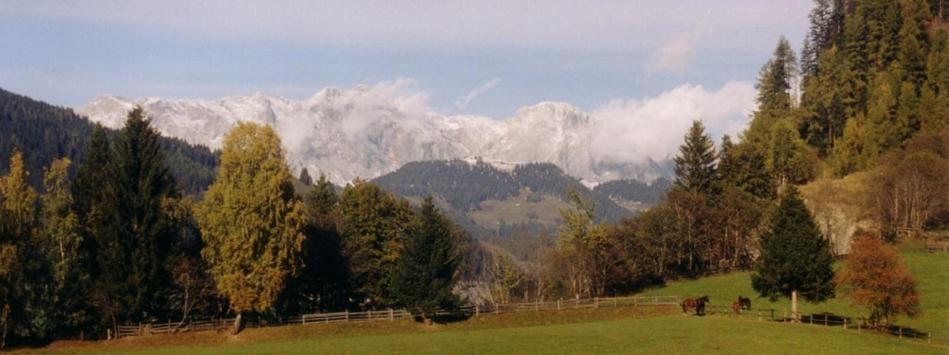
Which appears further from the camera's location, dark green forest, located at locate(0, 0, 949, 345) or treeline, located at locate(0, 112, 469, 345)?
dark green forest, located at locate(0, 0, 949, 345)

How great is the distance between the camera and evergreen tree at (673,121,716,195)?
11175 centimetres

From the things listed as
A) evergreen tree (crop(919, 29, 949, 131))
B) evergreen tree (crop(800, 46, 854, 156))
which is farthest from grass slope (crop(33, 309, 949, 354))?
evergreen tree (crop(800, 46, 854, 156))

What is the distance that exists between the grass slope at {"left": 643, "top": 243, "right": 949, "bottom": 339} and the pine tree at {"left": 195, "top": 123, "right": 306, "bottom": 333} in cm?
3970

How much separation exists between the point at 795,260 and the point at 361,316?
37.0 metres

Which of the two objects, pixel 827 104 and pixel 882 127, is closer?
pixel 882 127

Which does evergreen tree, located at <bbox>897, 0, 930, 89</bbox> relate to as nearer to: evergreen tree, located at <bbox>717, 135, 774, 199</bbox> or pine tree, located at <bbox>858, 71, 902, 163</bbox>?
pine tree, located at <bbox>858, 71, 902, 163</bbox>

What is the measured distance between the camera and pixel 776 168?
112 m

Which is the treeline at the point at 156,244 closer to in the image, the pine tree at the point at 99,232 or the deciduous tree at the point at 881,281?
the pine tree at the point at 99,232

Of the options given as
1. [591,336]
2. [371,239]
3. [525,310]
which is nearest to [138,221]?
[371,239]

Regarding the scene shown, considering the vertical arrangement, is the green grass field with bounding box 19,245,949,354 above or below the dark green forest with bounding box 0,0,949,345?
below

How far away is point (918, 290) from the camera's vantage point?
69.1 metres

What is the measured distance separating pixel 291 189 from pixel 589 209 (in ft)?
124

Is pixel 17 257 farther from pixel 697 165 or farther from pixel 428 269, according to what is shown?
pixel 697 165

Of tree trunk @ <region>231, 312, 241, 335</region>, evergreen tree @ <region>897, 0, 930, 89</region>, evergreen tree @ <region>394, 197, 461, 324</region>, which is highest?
evergreen tree @ <region>897, 0, 930, 89</region>
